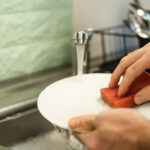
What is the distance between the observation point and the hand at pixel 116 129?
1.13 ft

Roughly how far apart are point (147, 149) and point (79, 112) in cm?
12

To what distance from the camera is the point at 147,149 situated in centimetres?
34

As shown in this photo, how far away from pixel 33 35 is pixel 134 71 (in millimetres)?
342

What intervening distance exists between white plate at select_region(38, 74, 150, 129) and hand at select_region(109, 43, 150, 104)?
0.07ft

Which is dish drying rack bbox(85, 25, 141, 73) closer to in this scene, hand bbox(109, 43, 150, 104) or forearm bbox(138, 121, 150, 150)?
hand bbox(109, 43, 150, 104)

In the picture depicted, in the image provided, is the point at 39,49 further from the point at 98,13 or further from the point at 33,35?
the point at 98,13

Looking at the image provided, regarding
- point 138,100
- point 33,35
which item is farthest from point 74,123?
point 33,35

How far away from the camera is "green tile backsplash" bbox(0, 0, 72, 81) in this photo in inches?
25.4

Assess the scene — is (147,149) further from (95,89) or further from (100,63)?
(100,63)

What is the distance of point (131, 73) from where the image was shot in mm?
445

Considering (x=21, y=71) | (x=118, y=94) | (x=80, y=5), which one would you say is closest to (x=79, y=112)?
(x=118, y=94)

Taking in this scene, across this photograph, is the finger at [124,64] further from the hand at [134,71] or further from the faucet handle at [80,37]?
the faucet handle at [80,37]

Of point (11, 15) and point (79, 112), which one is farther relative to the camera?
point (11, 15)

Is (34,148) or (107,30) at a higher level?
(107,30)
